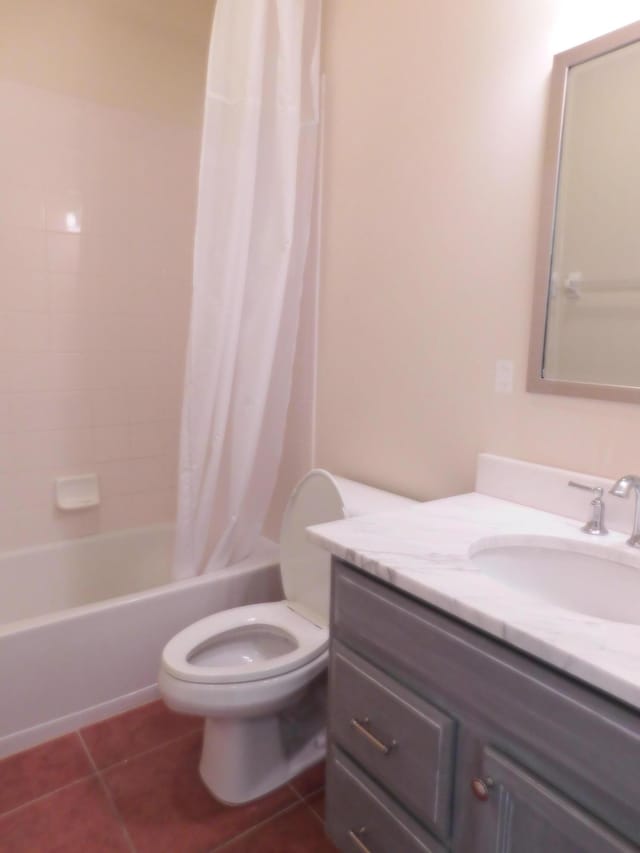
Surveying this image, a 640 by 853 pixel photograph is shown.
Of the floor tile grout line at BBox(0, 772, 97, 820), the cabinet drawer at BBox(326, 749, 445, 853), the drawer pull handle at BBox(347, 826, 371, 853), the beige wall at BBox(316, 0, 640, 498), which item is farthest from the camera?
the floor tile grout line at BBox(0, 772, 97, 820)

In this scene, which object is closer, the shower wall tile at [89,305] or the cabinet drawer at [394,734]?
the cabinet drawer at [394,734]

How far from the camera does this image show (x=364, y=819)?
1.09 m

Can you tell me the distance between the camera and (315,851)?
136 cm

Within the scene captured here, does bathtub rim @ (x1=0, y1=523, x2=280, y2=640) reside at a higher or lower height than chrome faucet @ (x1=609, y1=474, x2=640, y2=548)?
lower

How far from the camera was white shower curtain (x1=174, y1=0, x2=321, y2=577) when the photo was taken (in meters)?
1.67

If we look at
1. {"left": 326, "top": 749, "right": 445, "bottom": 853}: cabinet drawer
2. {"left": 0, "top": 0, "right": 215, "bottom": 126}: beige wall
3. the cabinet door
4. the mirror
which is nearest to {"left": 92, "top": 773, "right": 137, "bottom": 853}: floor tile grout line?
{"left": 326, "top": 749, "right": 445, "bottom": 853}: cabinet drawer

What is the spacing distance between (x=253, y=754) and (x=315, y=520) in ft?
2.14

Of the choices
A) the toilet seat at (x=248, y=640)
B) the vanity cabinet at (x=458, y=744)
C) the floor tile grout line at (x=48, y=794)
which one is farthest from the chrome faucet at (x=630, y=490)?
the floor tile grout line at (x=48, y=794)

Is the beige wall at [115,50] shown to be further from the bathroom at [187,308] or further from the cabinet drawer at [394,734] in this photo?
the cabinet drawer at [394,734]

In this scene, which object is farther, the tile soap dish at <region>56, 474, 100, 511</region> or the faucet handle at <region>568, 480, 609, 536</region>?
the tile soap dish at <region>56, 474, 100, 511</region>

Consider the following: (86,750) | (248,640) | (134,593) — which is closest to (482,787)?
(248,640)

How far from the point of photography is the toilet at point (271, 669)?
136 cm

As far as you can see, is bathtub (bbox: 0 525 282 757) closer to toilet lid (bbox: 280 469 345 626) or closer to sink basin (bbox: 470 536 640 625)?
toilet lid (bbox: 280 469 345 626)

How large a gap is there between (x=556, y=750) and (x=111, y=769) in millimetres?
1393
